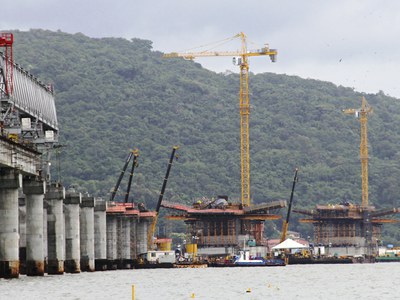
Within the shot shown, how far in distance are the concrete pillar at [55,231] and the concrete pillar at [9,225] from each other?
75.4 feet

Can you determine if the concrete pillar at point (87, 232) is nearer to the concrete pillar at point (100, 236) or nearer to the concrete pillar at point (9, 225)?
the concrete pillar at point (100, 236)

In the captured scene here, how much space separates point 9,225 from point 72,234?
38365mm

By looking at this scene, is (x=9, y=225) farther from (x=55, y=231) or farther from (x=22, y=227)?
(x=22, y=227)

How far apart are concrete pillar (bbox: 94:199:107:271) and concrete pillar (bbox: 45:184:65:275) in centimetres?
3587

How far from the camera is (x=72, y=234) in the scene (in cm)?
14875

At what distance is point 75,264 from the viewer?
14600cm

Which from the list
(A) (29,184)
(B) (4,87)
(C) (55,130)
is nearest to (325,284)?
(A) (29,184)

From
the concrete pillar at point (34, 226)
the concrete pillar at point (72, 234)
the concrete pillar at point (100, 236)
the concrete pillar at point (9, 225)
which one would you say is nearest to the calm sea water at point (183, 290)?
the concrete pillar at point (9, 225)

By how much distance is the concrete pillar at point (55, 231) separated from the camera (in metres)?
134

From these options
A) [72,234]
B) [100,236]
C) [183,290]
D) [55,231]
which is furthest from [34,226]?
[100,236]

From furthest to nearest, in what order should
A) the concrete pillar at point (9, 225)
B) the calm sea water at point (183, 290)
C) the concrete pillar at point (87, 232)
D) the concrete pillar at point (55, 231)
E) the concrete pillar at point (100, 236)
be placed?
the concrete pillar at point (100, 236), the concrete pillar at point (87, 232), the concrete pillar at point (55, 231), the concrete pillar at point (9, 225), the calm sea water at point (183, 290)

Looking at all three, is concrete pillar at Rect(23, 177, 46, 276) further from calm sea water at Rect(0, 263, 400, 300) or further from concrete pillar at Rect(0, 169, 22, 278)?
concrete pillar at Rect(0, 169, 22, 278)

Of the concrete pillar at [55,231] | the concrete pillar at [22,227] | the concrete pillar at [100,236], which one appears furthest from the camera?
the concrete pillar at [100,236]

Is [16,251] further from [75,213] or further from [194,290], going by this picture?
[75,213]
